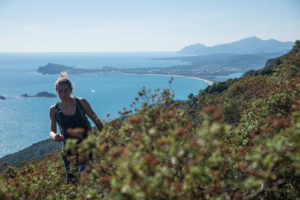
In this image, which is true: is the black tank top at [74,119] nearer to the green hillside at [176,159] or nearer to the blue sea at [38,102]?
the green hillside at [176,159]

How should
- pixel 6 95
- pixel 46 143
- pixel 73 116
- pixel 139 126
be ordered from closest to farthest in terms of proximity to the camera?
pixel 139 126
pixel 73 116
pixel 46 143
pixel 6 95

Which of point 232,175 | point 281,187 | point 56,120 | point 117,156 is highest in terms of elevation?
point 117,156

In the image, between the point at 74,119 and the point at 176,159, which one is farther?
the point at 74,119

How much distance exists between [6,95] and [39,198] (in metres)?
124

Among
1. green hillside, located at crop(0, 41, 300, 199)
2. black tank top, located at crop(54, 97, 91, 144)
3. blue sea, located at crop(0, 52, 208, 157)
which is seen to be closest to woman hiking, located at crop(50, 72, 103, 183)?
black tank top, located at crop(54, 97, 91, 144)

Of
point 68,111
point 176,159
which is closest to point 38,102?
point 68,111

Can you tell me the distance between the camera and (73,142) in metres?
1.51

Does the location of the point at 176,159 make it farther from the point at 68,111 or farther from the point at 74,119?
the point at 68,111

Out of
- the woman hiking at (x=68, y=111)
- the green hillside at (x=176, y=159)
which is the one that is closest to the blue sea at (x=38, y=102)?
the woman hiking at (x=68, y=111)

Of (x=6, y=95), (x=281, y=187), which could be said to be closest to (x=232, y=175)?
(x=281, y=187)

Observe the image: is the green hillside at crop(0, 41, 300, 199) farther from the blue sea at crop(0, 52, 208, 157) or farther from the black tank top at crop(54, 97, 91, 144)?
the blue sea at crop(0, 52, 208, 157)

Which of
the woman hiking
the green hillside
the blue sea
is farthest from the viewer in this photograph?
the blue sea

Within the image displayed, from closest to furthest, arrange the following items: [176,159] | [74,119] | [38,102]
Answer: [176,159]
[74,119]
[38,102]

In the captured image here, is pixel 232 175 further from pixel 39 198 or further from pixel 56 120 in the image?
pixel 56 120
